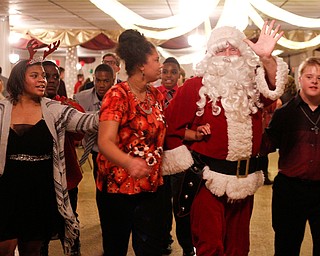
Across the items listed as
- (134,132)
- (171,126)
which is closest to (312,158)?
(171,126)

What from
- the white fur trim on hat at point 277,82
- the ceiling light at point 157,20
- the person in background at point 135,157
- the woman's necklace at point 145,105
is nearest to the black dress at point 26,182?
the person in background at point 135,157

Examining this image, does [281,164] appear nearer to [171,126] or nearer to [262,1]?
[171,126]

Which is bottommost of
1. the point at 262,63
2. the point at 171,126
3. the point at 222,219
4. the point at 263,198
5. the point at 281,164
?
the point at 263,198

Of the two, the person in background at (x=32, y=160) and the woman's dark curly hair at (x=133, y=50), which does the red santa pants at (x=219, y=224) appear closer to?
the person in background at (x=32, y=160)

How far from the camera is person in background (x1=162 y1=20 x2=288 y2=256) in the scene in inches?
116

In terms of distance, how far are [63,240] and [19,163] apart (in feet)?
2.06

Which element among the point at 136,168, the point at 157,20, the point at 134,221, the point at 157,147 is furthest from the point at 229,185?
the point at 157,20

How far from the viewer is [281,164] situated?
336cm

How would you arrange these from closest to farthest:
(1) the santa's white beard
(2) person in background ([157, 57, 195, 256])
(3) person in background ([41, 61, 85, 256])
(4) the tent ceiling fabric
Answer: (1) the santa's white beard, (3) person in background ([41, 61, 85, 256]), (2) person in background ([157, 57, 195, 256]), (4) the tent ceiling fabric

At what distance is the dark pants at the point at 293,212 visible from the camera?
3256 millimetres

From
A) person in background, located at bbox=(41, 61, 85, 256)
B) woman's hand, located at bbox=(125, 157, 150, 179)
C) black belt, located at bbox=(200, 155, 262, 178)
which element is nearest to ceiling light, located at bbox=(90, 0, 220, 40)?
person in background, located at bbox=(41, 61, 85, 256)

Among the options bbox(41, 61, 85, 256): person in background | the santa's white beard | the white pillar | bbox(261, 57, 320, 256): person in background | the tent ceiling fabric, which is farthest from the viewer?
the white pillar

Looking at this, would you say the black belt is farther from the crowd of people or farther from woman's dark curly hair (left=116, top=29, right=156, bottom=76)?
woman's dark curly hair (left=116, top=29, right=156, bottom=76)

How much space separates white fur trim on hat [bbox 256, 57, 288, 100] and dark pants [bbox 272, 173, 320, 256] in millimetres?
673
